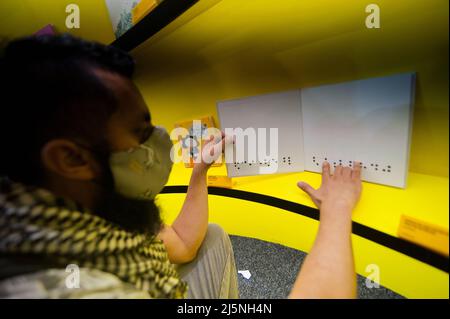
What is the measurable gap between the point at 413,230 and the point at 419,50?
40 cm

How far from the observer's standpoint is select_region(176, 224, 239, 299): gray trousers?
678 mm

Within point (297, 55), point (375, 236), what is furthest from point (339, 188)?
point (297, 55)

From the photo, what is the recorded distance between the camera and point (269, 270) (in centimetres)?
111

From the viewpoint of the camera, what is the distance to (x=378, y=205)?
0.58 m

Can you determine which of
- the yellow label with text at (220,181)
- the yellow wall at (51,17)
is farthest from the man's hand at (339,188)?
the yellow wall at (51,17)

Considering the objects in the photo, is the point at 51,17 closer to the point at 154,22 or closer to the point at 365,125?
the point at 154,22

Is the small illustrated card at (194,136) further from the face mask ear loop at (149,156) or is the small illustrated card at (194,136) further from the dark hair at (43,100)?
the dark hair at (43,100)

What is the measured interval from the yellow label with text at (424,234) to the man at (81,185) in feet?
0.37

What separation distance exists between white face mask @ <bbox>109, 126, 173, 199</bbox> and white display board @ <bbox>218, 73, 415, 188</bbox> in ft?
1.10

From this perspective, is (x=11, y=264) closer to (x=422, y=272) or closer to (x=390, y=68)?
(x=422, y=272)

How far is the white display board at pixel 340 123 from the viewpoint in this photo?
558 mm

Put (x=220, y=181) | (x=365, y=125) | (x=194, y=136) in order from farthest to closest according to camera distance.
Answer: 1. (x=194, y=136)
2. (x=220, y=181)
3. (x=365, y=125)

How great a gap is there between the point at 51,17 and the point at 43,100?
95cm
